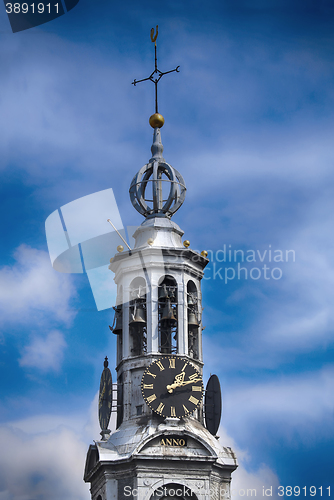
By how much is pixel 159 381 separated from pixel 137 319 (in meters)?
4.07

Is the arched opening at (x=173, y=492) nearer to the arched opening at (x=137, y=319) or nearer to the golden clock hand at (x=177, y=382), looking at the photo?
the golden clock hand at (x=177, y=382)

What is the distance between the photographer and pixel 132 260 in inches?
2186

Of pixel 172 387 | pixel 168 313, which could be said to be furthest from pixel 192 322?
pixel 172 387

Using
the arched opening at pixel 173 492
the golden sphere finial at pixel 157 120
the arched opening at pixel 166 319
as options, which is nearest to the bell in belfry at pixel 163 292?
the arched opening at pixel 166 319

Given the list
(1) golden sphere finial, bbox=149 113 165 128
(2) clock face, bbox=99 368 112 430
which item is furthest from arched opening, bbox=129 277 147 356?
(1) golden sphere finial, bbox=149 113 165 128

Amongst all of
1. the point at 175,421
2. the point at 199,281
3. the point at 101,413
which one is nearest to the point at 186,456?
the point at 175,421

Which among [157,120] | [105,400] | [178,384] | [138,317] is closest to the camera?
[178,384]

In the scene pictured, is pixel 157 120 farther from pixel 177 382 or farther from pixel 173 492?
pixel 173 492

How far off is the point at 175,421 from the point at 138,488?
3949mm

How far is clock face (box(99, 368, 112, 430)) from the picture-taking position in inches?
2078

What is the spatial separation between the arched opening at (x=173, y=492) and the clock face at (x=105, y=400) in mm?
5132

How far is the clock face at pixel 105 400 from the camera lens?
173ft

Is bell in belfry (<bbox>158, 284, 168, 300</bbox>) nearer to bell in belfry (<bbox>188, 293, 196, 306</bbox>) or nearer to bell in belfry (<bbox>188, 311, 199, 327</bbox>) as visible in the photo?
bell in belfry (<bbox>188, 293, 196, 306</bbox>)

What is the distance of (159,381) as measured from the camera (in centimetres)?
5125
